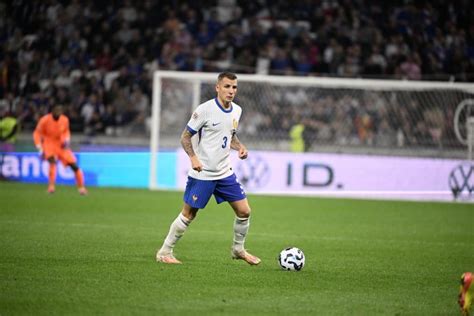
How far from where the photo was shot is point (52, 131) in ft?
63.7

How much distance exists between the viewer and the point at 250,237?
508 inches

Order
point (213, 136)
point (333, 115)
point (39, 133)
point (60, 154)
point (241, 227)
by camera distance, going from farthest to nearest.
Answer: point (333, 115)
point (60, 154)
point (39, 133)
point (241, 227)
point (213, 136)

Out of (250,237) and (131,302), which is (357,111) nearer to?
(250,237)

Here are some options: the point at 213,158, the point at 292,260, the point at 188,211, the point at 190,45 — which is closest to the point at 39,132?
the point at 190,45

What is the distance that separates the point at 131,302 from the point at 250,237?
19.6ft

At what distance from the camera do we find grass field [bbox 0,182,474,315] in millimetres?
7172

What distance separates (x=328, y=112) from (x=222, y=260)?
42.0ft

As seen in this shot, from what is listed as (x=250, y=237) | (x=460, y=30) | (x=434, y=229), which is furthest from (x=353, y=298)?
(x=460, y=30)

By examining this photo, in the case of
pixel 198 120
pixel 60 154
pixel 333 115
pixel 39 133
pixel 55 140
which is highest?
pixel 198 120

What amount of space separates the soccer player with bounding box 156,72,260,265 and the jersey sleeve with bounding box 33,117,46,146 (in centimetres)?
1008

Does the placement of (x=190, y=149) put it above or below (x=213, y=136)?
below

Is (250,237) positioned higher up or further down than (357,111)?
further down

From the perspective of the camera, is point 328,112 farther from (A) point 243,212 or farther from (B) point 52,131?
(A) point 243,212

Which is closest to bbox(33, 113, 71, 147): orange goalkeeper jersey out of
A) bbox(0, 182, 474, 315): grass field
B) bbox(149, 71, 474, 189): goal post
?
bbox(0, 182, 474, 315): grass field
